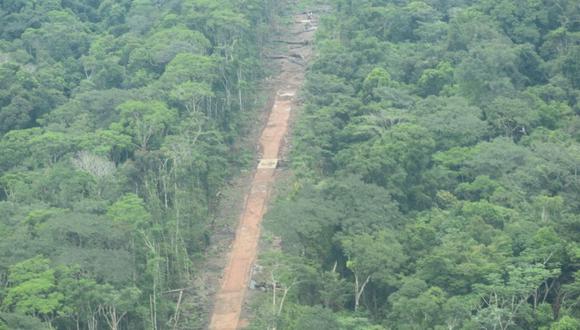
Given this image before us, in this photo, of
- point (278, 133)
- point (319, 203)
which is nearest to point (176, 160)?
point (319, 203)

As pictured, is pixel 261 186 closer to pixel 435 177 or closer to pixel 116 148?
pixel 116 148

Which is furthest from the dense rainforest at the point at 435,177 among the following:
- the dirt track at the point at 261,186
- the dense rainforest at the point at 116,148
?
the dense rainforest at the point at 116,148

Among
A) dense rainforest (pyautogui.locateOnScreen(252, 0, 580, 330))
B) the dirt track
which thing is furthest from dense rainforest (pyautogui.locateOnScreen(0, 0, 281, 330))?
dense rainforest (pyautogui.locateOnScreen(252, 0, 580, 330))

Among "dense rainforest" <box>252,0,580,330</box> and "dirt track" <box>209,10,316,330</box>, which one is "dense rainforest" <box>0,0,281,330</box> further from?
"dense rainforest" <box>252,0,580,330</box>

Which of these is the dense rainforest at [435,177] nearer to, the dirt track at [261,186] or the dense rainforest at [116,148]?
the dirt track at [261,186]

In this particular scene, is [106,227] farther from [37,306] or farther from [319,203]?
[319,203]

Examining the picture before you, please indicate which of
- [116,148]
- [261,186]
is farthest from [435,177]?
[116,148]
